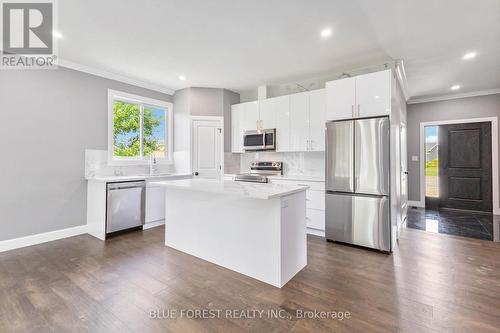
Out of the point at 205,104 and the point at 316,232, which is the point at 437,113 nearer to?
the point at 316,232

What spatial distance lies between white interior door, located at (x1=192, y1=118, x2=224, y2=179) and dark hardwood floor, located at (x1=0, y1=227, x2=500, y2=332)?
2.13 m

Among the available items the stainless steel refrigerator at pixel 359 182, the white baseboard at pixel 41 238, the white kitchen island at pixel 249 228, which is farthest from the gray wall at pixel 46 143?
the stainless steel refrigerator at pixel 359 182

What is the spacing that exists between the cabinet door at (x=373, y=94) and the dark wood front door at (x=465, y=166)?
3.66m

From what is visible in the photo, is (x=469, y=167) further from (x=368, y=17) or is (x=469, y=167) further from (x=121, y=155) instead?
(x=121, y=155)

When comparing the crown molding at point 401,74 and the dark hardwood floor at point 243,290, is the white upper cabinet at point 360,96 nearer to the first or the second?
the crown molding at point 401,74

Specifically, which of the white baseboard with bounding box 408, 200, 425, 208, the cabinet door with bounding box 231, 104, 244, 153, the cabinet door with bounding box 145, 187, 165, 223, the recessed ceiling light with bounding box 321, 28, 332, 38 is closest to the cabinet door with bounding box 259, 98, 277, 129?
the cabinet door with bounding box 231, 104, 244, 153

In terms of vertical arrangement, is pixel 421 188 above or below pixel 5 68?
below

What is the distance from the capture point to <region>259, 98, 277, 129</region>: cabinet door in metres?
4.61

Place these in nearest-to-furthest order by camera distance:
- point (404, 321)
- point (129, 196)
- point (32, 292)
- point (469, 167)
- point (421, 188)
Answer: point (404, 321) < point (32, 292) < point (129, 196) < point (469, 167) < point (421, 188)

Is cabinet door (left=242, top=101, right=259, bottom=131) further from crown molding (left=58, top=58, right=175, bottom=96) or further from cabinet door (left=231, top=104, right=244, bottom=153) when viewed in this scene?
crown molding (left=58, top=58, right=175, bottom=96)

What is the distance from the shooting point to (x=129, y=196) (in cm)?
392

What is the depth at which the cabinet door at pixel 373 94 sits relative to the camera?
3111 millimetres

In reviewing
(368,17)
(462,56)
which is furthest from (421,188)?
(368,17)

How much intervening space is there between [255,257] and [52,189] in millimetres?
3278
